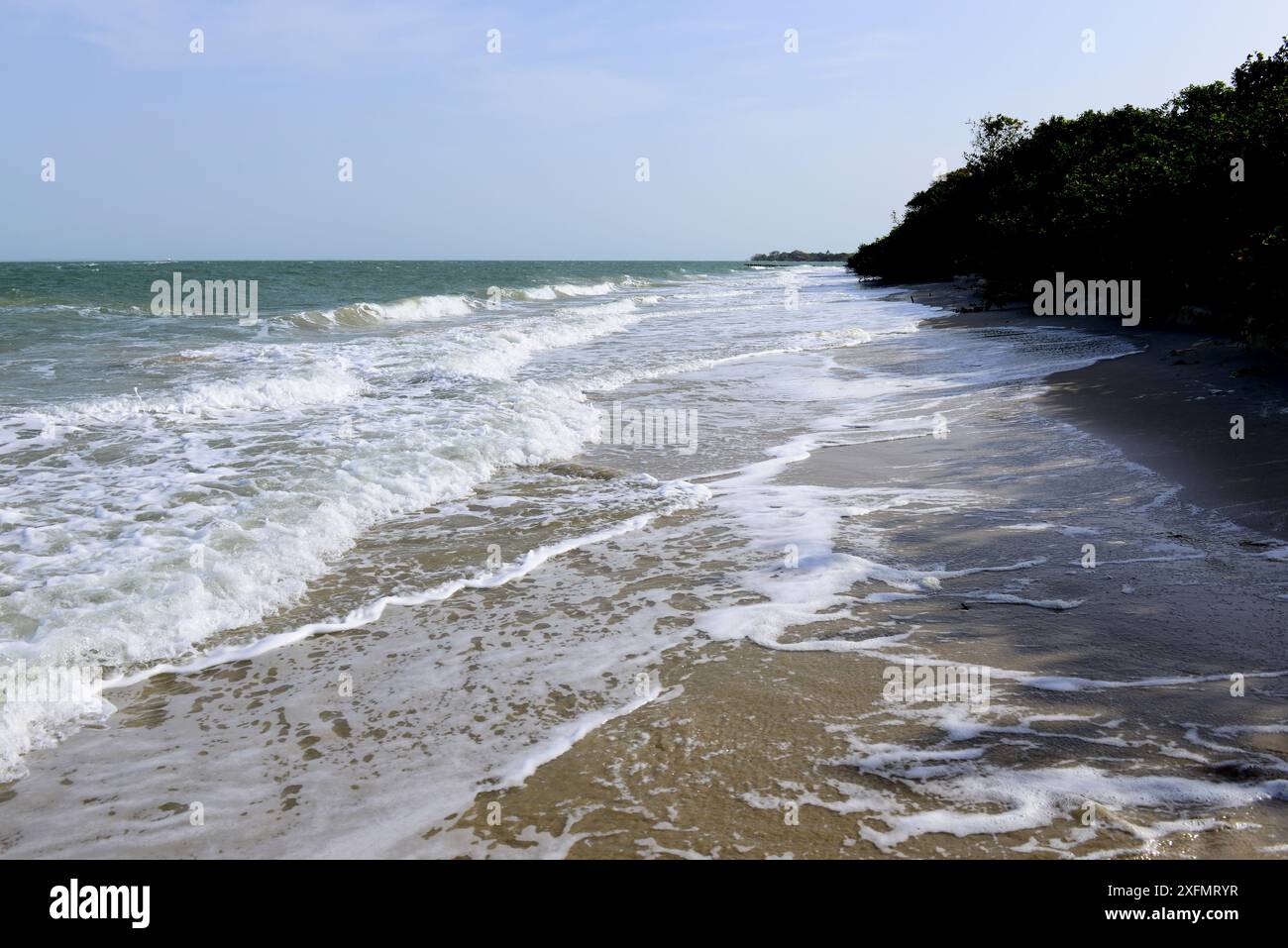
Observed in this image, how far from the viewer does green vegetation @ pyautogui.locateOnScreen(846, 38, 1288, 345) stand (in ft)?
38.6

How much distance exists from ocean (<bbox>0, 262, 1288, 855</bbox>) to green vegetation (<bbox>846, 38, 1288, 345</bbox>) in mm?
4880

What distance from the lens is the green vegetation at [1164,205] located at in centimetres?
1177

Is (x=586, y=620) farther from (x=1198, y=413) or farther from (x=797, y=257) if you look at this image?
(x=797, y=257)

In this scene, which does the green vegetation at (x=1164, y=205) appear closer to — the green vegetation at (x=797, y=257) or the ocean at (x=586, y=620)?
the ocean at (x=586, y=620)

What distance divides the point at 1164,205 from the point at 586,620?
1622 centimetres

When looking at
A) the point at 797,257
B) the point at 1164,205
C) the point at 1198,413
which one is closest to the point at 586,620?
the point at 1198,413

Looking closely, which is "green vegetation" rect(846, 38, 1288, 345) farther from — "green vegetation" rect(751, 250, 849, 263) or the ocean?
"green vegetation" rect(751, 250, 849, 263)

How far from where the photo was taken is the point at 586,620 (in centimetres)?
481

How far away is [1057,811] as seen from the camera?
293cm

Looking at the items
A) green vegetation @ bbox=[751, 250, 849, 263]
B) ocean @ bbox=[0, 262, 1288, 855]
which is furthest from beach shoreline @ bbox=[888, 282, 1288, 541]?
green vegetation @ bbox=[751, 250, 849, 263]

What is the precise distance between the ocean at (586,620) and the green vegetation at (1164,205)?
16.0 ft

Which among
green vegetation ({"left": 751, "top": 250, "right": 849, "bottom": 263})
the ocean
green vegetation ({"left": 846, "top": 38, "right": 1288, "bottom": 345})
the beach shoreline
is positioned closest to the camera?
the ocean
